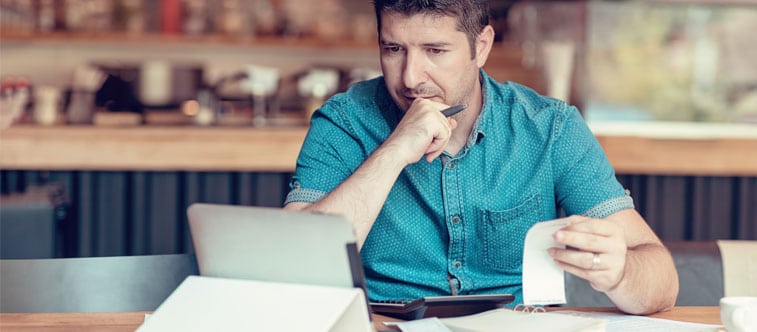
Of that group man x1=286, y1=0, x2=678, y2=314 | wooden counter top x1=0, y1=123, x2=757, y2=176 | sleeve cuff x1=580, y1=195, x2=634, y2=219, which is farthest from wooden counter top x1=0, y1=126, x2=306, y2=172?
sleeve cuff x1=580, y1=195, x2=634, y2=219

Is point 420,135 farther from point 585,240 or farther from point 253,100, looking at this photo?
point 253,100

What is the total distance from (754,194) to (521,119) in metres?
1.92

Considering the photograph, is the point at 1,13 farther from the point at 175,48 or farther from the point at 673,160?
the point at 673,160

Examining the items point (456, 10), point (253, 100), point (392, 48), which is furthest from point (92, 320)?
point (253, 100)

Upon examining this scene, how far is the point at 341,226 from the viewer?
3.81 ft

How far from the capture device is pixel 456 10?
6.08ft

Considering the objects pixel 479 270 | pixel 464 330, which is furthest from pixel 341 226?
pixel 479 270

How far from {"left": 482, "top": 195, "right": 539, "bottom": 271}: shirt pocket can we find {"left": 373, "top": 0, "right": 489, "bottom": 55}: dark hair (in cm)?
30

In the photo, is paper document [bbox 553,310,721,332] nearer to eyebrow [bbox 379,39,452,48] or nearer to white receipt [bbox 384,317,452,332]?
white receipt [bbox 384,317,452,332]

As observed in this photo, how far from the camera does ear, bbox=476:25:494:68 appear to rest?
6.38 ft

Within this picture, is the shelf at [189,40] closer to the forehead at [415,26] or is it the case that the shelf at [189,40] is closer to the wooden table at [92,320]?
the forehead at [415,26]

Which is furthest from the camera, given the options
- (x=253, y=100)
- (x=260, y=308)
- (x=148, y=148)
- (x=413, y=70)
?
(x=253, y=100)

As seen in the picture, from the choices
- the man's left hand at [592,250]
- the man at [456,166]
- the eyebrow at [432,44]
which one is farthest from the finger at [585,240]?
the eyebrow at [432,44]

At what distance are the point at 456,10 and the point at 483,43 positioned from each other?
13 centimetres
